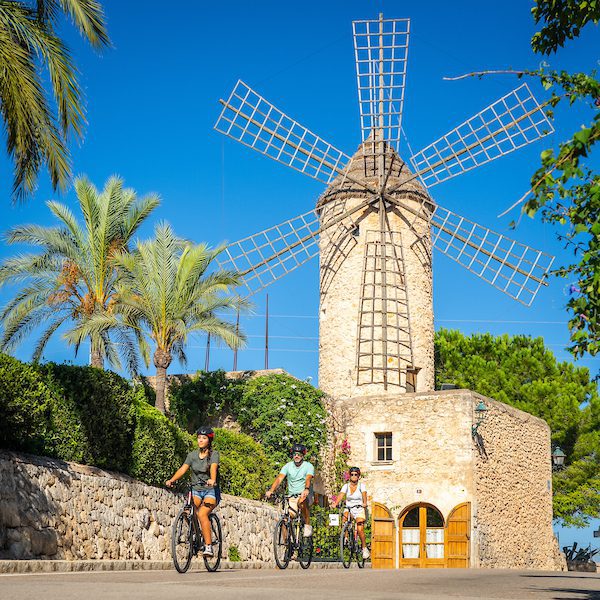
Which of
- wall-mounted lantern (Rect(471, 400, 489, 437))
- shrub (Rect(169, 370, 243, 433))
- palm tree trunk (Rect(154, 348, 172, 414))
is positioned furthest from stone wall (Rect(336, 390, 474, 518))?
palm tree trunk (Rect(154, 348, 172, 414))

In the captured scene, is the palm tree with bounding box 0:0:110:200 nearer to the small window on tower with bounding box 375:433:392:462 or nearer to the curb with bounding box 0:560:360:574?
the curb with bounding box 0:560:360:574

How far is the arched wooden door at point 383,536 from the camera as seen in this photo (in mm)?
25547

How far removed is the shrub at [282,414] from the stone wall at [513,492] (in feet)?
13.8

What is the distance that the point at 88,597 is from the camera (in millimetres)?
6848

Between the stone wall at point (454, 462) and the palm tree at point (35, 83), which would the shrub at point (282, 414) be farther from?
the palm tree at point (35, 83)

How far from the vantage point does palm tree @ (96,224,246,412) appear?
23016mm

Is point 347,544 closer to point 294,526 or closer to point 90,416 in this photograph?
point 294,526

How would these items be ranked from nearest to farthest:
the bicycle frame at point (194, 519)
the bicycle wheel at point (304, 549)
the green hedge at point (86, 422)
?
1. the bicycle frame at point (194, 519)
2. the green hedge at point (86, 422)
3. the bicycle wheel at point (304, 549)

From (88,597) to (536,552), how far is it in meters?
23.5

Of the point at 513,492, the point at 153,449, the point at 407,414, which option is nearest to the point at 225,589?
the point at 153,449

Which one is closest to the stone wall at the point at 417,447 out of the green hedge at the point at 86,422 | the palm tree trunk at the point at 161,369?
the palm tree trunk at the point at 161,369

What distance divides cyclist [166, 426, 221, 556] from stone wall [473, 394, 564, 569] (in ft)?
48.4

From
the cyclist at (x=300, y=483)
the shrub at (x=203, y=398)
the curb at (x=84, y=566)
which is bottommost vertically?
the curb at (x=84, y=566)

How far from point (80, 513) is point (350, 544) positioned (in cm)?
413
